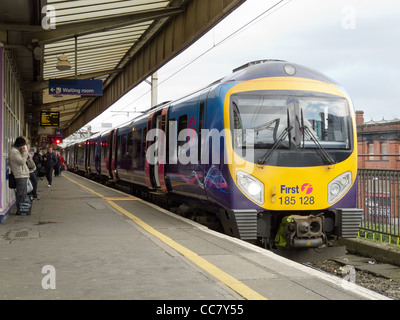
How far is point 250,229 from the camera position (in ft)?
25.0

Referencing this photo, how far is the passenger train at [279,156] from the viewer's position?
303 inches

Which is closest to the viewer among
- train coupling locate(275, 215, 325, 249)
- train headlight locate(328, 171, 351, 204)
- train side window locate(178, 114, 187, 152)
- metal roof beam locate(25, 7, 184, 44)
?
train coupling locate(275, 215, 325, 249)

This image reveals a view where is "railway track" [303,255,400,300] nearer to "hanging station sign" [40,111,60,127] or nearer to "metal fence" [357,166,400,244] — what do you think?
"metal fence" [357,166,400,244]

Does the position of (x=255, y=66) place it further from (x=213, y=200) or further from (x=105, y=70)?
(x=105, y=70)

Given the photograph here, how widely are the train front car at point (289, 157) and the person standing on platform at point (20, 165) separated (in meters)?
4.52

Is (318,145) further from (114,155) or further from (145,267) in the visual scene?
(114,155)

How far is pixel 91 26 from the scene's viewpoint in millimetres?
11977

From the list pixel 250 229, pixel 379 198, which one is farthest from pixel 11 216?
pixel 379 198

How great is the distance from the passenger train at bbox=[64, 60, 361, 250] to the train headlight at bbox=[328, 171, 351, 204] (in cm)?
2

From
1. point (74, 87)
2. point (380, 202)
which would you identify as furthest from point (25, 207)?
point (380, 202)

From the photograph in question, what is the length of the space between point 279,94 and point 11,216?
235 inches

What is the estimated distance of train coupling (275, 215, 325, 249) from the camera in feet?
24.7

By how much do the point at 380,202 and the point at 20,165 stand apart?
7.45m

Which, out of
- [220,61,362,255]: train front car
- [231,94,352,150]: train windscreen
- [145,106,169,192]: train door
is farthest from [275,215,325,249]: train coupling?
[145,106,169,192]: train door
